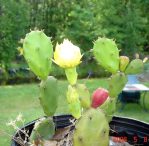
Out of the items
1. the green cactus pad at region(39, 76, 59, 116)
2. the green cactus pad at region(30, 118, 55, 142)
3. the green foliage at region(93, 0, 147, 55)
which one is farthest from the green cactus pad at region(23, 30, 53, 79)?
the green foliage at region(93, 0, 147, 55)

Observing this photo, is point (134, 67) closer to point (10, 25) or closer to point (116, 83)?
point (116, 83)

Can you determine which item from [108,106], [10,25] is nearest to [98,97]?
[108,106]

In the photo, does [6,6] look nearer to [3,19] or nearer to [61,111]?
[3,19]

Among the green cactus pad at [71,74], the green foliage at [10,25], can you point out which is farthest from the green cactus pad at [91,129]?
the green foliage at [10,25]

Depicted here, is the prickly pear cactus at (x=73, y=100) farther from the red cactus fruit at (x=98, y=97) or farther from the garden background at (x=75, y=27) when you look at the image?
the garden background at (x=75, y=27)

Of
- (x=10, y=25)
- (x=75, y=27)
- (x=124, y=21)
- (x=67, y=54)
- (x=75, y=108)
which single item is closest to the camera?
(x=67, y=54)

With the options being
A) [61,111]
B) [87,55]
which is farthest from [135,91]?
[87,55]
